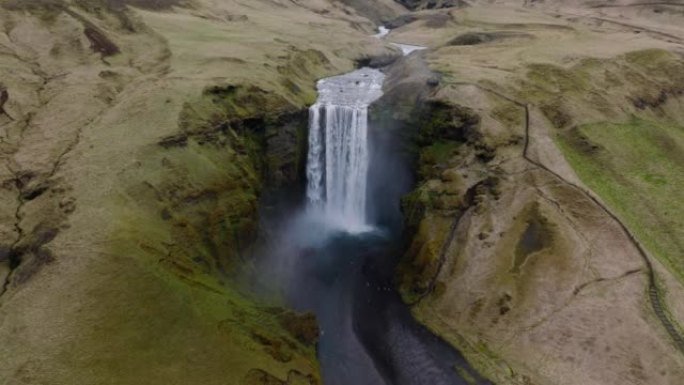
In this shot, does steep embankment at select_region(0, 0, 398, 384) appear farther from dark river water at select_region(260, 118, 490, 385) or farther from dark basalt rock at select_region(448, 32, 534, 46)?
dark basalt rock at select_region(448, 32, 534, 46)

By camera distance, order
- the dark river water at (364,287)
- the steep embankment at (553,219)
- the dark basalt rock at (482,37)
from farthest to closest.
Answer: the dark basalt rock at (482,37) < the dark river water at (364,287) < the steep embankment at (553,219)

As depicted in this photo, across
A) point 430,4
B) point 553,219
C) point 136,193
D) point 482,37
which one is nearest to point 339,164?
point 553,219

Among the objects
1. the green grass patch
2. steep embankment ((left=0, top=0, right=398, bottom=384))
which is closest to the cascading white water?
steep embankment ((left=0, top=0, right=398, bottom=384))

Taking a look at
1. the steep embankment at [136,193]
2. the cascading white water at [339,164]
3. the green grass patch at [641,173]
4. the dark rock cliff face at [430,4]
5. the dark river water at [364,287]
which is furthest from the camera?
the dark rock cliff face at [430,4]

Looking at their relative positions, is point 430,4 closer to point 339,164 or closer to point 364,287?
point 339,164

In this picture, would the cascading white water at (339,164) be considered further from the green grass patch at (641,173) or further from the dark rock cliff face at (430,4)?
the dark rock cliff face at (430,4)

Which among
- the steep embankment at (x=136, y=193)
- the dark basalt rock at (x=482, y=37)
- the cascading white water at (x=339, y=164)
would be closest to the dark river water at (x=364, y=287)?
the cascading white water at (x=339, y=164)
